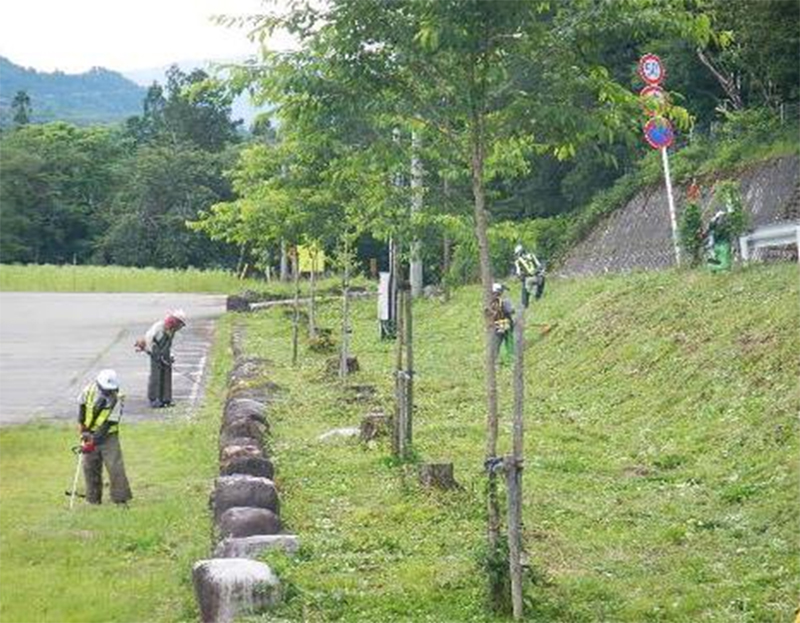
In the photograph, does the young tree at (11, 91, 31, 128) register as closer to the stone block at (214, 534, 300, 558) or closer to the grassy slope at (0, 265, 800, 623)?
the grassy slope at (0, 265, 800, 623)

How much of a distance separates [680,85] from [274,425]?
74.6 feet

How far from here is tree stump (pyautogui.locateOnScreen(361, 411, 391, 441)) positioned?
50.3ft

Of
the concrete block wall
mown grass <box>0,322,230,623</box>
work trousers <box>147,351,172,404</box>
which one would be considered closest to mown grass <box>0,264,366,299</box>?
work trousers <box>147,351,172,404</box>

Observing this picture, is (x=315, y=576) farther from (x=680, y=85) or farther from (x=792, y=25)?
(x=680, y=85)

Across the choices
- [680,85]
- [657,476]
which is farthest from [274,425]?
[680,85]

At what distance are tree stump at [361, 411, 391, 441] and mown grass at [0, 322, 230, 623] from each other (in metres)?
1.84

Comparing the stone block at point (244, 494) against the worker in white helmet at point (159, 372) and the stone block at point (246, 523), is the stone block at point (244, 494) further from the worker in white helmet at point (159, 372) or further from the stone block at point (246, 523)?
the worker in white helmet at point (159, 372)

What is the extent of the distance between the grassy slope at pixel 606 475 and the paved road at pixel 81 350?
3655mm

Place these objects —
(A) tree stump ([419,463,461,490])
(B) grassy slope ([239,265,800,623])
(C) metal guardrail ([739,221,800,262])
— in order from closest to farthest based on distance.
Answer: (B) grassy slope ([239,265,800,623]) → (A) tree stump ([419,463,461,490]) → (C) metal guardrail ([739,221,800,262])

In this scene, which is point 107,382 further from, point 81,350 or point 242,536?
point 81,350

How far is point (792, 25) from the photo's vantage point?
78.6 ft

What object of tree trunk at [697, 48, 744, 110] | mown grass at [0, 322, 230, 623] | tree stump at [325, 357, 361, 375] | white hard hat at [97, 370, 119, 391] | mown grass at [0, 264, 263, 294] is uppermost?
tree trunk at [697, 48, 744, 110]

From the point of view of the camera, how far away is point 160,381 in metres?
21.9

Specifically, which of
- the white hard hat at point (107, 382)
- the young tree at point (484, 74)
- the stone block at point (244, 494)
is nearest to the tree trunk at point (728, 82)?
the white hard hat at point (107, 382)
